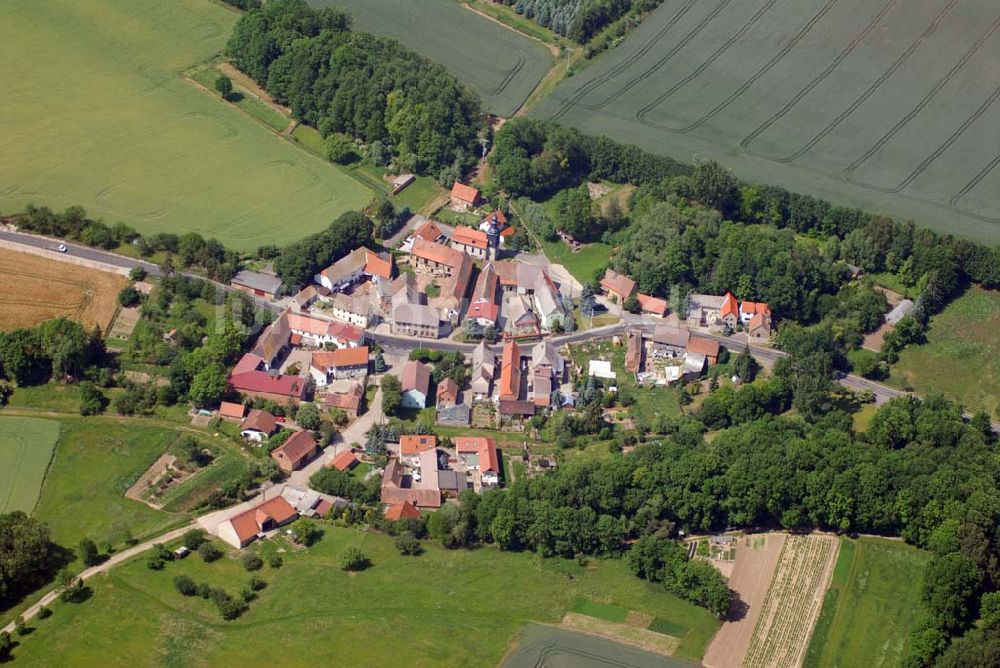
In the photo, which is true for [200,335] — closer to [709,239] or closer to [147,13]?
[709,239]

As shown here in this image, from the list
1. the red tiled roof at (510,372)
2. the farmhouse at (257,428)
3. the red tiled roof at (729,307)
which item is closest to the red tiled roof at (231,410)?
the farmhouse at (257,428)

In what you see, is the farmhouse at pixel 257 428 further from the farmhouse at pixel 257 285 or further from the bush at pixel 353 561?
the farmhouse at pixel 257 285

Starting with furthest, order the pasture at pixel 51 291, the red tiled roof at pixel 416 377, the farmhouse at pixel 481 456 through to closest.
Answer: the pasture at pixel 51 291, the red tiled roof at pixel 416 377, the farmhouse at pixel 481 456

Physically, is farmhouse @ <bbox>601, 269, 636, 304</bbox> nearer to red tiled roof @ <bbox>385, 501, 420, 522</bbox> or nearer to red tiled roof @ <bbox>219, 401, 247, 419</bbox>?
red tiled roof @ <bbox>385, 501, 420, 522</bbox>

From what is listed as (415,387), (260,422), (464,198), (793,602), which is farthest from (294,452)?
(464,198)

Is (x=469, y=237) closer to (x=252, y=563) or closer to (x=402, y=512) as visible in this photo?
(x=402, y=512)

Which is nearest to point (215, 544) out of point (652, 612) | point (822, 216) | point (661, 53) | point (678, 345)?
point (652, 612)
